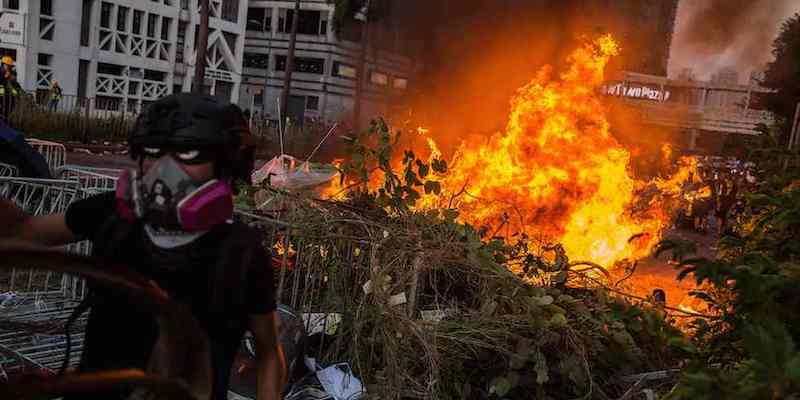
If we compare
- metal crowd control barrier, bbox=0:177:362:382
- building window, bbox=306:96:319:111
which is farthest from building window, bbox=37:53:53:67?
metal crowd control barrier, bbox=0:177:362:382

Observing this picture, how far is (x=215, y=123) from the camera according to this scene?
188 centimetres

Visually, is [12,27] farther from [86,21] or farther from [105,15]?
[105,15]

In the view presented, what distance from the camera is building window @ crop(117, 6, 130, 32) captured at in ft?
102

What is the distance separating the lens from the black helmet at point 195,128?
6.02 ft

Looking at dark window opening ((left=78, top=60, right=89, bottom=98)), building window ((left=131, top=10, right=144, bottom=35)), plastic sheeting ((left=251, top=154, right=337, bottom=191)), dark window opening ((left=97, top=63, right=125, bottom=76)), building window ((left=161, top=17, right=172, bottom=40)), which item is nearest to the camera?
plastic sheeting ((left=251, top=154, right=337, bottom=191))

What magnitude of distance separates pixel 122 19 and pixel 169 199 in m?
32.7

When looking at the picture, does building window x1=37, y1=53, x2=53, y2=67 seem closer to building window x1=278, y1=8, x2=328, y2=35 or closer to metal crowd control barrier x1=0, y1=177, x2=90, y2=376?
building window x1=278, y1=8, x2=328, y2=35

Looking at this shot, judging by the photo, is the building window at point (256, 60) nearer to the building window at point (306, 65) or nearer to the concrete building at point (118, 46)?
the building window at point (306, 65)

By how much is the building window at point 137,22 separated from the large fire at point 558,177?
26680 mm

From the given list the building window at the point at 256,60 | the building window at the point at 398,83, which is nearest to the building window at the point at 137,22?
the building window at the point at 256,60

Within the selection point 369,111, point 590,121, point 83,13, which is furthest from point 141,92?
point 590,121

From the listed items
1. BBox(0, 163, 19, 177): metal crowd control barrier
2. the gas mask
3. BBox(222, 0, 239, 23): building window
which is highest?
BBox(222, 0, 239, 23): building window

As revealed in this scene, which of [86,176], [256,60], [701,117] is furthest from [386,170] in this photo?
[701,117]

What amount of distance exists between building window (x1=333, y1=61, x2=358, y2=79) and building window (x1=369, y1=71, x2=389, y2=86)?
369 cm
